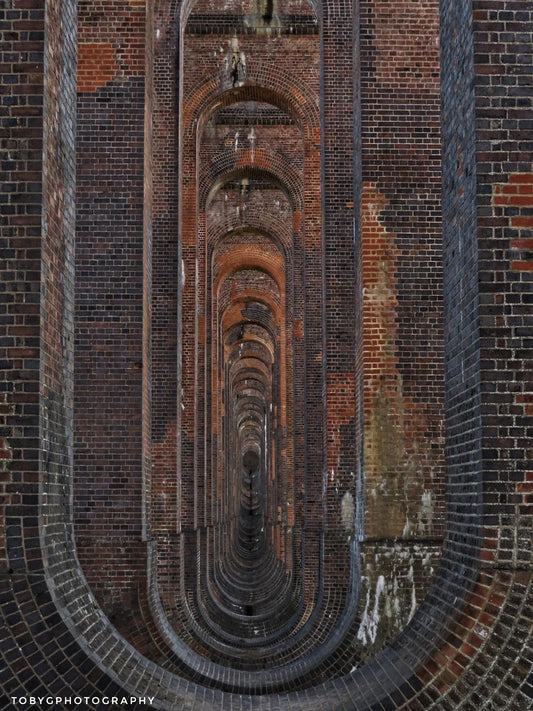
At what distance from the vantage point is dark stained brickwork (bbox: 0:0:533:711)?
5078 millimetres

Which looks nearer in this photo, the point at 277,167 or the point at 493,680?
the point at 493,680

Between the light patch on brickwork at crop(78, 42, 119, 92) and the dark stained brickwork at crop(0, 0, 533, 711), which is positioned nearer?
the dark stained brickwork at crop(0, 0, 533, 711)

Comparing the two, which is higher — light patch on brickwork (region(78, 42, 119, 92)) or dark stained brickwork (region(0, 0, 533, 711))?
light patch on brickwork (region(78, 42, 119, 92))

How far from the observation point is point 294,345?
74.4ft

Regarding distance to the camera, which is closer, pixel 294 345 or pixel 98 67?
pixel 98 67

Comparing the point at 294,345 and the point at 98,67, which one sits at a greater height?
the point at 98,67

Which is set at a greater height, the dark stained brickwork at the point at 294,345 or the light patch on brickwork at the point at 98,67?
the light patch on brickwork at the point at 98,67

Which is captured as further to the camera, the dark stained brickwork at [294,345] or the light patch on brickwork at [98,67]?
the light patch on brickwork at [98,67]

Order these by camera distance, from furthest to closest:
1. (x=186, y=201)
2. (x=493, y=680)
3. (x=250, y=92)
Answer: (x=250, y=92)
(x=186, y=201)
(x=493, y=680)

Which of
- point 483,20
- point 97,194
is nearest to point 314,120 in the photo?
point 97,194

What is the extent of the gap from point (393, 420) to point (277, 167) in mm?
13138

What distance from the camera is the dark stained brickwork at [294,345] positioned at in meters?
5.08

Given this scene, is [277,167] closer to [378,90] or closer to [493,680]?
[378,90]

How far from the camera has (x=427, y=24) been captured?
418 inches
